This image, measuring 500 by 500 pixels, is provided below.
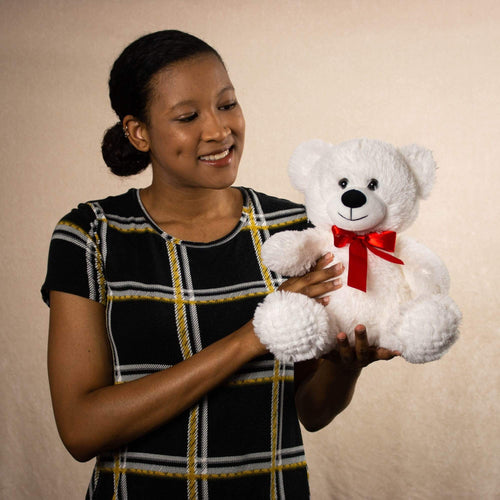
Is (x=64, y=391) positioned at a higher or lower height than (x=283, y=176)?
lower

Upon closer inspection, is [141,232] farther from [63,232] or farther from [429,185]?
[429,185]

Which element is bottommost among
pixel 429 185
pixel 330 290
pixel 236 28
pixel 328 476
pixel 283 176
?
pixel 328 476

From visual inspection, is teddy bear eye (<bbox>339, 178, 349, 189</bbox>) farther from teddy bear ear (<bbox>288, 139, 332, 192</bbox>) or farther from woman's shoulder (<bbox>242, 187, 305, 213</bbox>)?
woman's shoulder (<bbox>242, 187, 305, 213</bbox>)

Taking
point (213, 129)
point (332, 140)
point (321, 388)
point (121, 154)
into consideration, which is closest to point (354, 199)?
point (213, 129)

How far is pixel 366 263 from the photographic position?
924mm

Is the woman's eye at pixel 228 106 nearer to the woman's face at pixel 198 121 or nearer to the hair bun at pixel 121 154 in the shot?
the woman's face at pixel 198 121

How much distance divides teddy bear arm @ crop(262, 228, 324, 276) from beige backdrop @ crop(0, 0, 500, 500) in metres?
1.15

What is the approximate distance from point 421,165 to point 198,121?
1.26 ft

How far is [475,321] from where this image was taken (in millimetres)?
2008

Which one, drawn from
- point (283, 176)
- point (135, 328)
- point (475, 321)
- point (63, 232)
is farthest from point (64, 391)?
point (475, 321)

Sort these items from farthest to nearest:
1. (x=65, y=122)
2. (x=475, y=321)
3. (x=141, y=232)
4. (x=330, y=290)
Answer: (x=65, y=122), (x=475, y=321), (x=141, y=232), (x=330, y=290)

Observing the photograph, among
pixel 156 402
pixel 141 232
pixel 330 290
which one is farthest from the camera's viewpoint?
pixel 141 232

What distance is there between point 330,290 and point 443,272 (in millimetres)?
167

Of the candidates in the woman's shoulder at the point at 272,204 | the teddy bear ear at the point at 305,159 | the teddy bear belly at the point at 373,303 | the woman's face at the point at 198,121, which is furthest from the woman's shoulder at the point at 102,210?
the teddy bear belly at the point at 373,303
